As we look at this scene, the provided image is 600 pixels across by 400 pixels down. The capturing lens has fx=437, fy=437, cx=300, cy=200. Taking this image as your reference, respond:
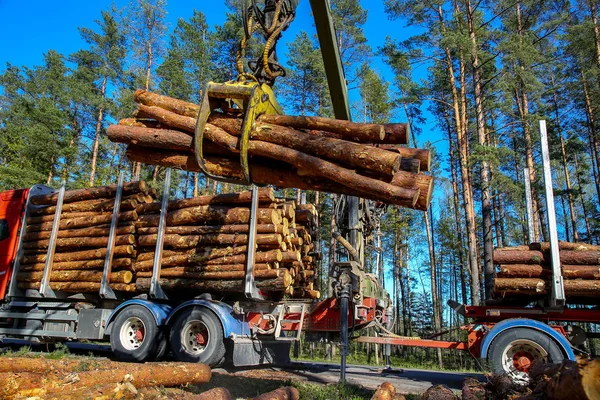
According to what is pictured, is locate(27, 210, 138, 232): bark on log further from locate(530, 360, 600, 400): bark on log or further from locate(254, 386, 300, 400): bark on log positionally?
locate(530, 360, 600, 400): bark on log

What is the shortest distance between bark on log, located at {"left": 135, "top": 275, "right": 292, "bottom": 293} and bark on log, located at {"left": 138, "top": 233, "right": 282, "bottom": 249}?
65 centimetres

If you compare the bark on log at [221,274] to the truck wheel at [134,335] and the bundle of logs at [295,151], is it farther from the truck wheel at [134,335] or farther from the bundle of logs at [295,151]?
the bundle of logs at [295,151]

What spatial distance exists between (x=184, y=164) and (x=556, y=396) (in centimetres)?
384

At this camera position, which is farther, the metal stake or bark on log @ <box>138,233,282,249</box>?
bark on log @ <box>138,233,282,249</box>

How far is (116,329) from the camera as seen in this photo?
26.5ft

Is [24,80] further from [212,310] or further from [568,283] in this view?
[568,283]

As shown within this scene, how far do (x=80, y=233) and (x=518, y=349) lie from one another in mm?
8484

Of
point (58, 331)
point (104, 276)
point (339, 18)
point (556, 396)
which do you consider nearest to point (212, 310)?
point (104, 276)

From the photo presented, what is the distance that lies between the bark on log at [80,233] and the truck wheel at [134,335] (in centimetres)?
158

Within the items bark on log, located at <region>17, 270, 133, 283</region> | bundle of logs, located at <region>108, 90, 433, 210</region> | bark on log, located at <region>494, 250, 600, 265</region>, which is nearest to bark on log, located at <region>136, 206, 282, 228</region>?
bark on log, located at <region>17, 270, 133, 283</region>

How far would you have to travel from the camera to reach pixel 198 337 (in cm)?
739

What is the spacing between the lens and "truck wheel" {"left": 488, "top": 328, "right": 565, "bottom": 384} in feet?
21.9

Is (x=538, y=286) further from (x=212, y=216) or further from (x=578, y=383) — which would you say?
(x=212, y=216)

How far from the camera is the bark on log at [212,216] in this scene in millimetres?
7887
